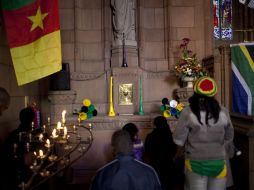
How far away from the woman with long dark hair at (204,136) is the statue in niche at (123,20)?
4.24 metres

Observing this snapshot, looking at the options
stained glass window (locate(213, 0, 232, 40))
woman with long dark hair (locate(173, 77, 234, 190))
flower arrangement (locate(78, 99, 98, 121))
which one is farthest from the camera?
stained glass window (locate(213, 0, 232, 40))

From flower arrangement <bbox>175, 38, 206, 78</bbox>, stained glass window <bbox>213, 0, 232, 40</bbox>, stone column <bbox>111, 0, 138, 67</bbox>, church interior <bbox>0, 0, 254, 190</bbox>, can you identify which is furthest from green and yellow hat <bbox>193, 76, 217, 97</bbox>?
stained glass window <bbox>213, 0, 232, 40</bbox>

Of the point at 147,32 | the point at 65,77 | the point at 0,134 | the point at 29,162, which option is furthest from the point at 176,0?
the point at 29,162

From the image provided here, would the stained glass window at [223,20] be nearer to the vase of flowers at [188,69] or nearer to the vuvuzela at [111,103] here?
the vase of flowers at [188,69]

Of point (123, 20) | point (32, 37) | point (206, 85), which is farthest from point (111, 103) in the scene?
point (206, 85)

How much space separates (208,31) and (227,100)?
5.91ft

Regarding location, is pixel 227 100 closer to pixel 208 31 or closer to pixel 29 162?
pixel 208 31

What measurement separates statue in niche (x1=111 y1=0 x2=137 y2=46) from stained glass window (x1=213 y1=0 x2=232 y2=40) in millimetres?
4594

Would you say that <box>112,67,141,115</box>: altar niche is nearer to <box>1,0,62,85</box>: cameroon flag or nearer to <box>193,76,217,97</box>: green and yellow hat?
<box>1,0,62,85</box>: cameroon flag

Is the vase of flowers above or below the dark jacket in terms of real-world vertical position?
above

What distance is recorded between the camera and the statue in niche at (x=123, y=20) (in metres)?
6.75

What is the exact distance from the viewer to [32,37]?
4051 millimetres

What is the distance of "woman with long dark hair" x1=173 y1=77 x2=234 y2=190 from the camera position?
108 inches

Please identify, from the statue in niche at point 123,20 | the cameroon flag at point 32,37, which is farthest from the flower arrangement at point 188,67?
the cameroon flag at point 32,37
